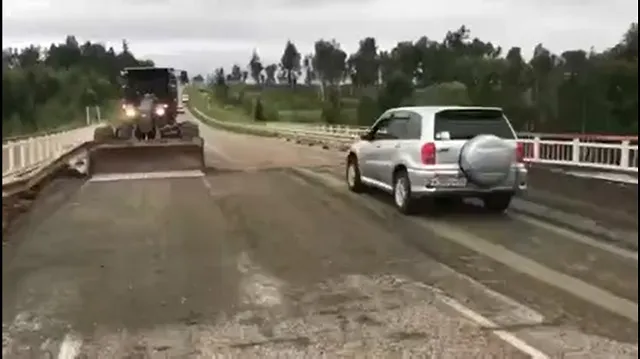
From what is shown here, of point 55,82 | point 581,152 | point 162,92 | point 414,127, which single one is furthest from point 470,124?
point 162,92

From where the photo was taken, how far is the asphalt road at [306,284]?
154 inches

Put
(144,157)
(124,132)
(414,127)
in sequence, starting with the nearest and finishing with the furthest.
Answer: (414,127)
(144,157)
(124,132)

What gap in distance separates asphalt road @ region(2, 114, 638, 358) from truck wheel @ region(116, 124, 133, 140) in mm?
5339

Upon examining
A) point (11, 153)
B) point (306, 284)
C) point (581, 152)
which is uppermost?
point (11, 153)

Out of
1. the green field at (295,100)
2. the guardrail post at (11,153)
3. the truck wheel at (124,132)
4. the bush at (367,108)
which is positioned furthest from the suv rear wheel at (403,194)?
the truck wheel at (124,132)

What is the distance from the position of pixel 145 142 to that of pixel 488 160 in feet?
33.0

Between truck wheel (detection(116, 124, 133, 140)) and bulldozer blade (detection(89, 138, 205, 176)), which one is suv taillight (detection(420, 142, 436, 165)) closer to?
bulldozer blade (detection(89, 138, 205, 176))

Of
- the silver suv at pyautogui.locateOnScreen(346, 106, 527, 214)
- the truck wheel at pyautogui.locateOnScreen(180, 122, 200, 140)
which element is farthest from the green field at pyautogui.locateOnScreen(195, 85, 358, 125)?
the truck wheel at pyautogui.locateOnScreen(180, 122, 200, 140)

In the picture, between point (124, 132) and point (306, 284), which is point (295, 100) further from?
point (124, 132)

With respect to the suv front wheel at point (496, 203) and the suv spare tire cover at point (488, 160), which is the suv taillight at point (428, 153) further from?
the suv spare tire cover at point (488, 160)

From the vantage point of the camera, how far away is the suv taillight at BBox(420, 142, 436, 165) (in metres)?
7.98

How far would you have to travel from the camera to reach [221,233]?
7.13m

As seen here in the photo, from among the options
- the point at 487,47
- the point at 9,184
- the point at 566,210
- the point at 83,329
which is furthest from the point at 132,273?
the point at 566,210

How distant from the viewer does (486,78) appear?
418cm
